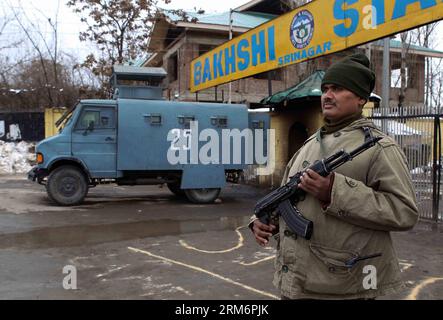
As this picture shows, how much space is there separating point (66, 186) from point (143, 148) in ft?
6.80

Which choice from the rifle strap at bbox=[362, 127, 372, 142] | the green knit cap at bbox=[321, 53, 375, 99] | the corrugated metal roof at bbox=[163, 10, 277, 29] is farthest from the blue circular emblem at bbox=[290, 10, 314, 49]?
the corrugated metal roof at bbox=[163, 10, 277, 29]

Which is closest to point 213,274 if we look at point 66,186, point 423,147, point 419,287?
point 419,287

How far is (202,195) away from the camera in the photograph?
12.0 m

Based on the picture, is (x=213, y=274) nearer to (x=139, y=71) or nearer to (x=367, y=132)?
(x=367, y=132)

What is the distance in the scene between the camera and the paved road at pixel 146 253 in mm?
5043

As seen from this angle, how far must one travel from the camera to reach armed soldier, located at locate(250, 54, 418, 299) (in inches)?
78.9

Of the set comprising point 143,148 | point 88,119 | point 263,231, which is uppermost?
point 88,119

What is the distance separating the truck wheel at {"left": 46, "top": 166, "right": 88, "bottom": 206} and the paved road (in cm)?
31

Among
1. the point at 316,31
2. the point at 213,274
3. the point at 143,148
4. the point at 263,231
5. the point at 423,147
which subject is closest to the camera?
the point at 263,231

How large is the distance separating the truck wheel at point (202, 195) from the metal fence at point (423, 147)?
15.6 feet

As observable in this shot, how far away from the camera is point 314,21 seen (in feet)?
32.1

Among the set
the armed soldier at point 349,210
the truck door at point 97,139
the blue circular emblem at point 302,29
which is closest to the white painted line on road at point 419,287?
the armed soldier at point 349,210

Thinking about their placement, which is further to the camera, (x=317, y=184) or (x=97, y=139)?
(x=97, y=139)
